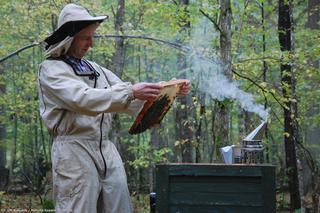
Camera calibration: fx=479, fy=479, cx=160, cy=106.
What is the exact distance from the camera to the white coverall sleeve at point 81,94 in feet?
8.00

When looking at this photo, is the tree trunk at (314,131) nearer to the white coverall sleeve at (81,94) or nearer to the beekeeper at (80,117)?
the beekeeper at (80,117)

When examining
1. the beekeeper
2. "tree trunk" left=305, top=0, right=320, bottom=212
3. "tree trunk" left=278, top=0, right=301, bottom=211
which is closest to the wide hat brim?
the beekeeper

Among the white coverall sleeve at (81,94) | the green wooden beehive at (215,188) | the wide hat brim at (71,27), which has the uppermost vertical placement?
the wide hat brim at (71,27)

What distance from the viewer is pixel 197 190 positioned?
273 centimetres

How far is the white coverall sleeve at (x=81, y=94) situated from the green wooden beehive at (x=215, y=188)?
54 centimetres

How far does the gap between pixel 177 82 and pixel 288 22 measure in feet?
18.6

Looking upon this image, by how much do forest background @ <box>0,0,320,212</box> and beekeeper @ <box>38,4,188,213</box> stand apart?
74.5 inches

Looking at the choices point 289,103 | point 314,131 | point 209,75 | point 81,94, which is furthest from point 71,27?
point 314,131

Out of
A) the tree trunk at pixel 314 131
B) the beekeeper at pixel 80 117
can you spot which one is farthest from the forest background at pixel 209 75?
the beekeeper at pixel 80 117

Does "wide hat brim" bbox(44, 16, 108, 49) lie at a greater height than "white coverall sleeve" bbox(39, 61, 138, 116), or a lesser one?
greater

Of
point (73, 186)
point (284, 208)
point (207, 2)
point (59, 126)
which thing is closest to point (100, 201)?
point (73, 186)

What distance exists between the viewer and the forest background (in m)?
6.06

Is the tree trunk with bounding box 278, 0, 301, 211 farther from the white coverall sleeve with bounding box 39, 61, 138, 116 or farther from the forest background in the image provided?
the white coverall sleeve with bounding box 39, 61, 138, 116

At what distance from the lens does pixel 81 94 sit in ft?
8.09
